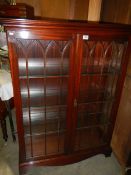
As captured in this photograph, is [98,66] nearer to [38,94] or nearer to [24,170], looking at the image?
[38,94]

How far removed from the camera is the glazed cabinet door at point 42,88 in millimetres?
1222

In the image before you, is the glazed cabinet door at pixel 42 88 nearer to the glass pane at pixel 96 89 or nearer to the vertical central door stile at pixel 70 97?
the vertical central door stile at pixel 70 97

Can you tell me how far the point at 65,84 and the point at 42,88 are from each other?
0.74ft

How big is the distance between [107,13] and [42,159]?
1789 millimetres

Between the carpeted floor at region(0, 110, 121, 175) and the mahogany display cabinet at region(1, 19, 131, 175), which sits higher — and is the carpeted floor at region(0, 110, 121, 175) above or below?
below

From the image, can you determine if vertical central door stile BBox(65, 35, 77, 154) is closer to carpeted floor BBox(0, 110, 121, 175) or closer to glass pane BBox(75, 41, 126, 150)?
glass pane BBox(75, 41, 126, 150)

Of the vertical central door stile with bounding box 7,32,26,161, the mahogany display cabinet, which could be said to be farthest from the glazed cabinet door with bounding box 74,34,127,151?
the vertical central door stile with bounding box 7,32,26,161

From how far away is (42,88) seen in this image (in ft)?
4.97

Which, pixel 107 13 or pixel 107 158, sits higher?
pixel 107 13

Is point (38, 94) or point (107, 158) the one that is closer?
point (38, 94)

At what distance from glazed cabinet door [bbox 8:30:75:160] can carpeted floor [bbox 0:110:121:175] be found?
0.70 ft

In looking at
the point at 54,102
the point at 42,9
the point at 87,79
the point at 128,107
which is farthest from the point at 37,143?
the point at 42,9

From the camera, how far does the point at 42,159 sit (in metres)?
1.70

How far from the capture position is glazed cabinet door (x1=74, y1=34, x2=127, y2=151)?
55.4 inches
